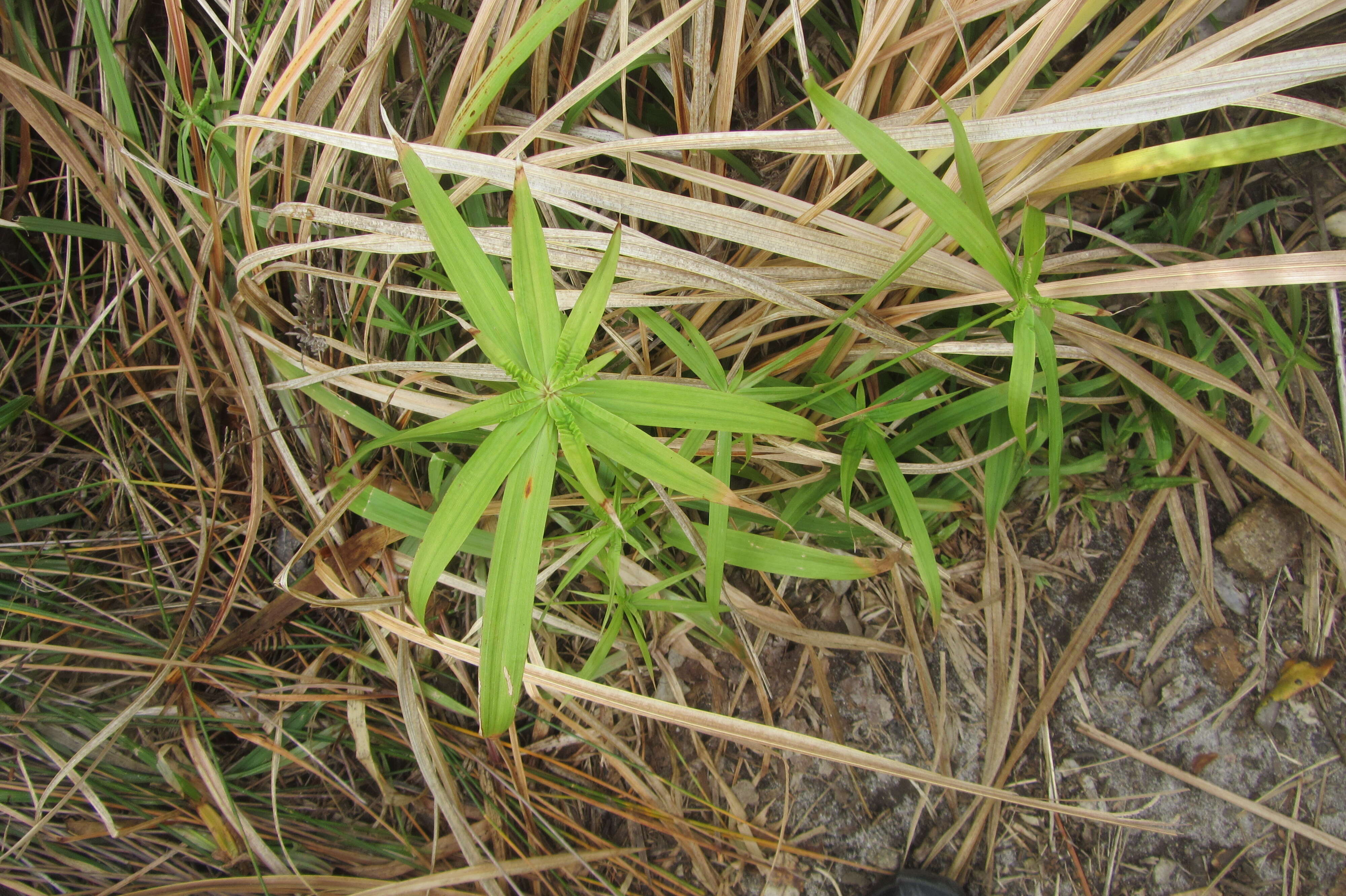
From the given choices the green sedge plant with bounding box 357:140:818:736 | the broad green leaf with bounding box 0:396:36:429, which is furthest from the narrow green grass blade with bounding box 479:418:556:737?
the broad green leaf with bounding box 0:396:36:429

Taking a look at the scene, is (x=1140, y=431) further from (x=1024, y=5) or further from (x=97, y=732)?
(x=97, y=732)

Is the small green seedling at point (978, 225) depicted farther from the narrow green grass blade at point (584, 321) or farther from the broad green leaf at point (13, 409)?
the broad green leaf at point (13, 409)

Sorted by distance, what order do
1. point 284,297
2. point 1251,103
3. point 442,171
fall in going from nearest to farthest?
point 1251,103 < point 442,171 < point 284,297

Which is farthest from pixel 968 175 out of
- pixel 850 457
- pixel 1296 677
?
pixel 1296 677

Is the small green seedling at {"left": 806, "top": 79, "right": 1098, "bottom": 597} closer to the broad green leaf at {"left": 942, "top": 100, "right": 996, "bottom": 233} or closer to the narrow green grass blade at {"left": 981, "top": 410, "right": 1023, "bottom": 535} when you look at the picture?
the broad green leaf at {"left": 942, "top": 100, "right": 996, "bottom": 233}

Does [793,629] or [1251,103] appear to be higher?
[1251,103]

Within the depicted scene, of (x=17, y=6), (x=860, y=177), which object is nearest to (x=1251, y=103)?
(x=860, y=177)
